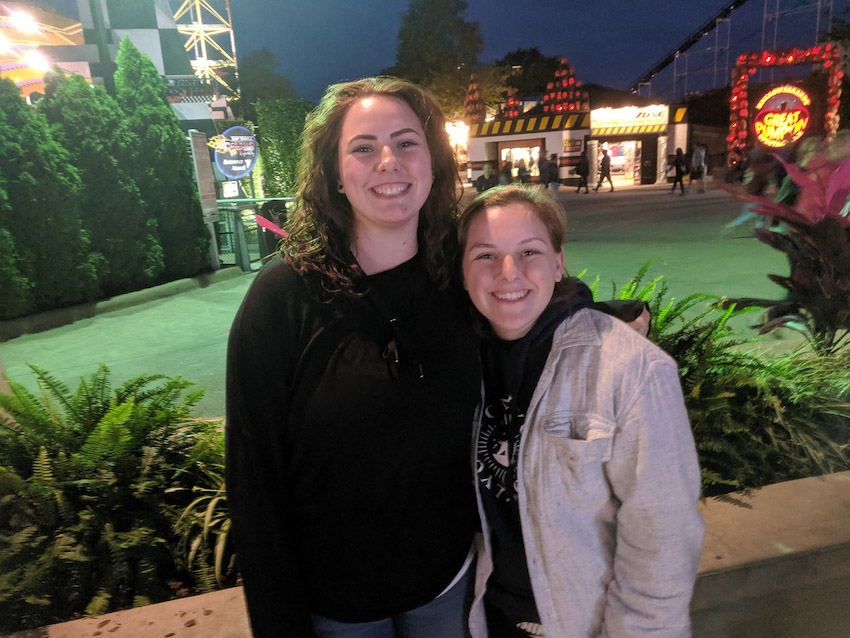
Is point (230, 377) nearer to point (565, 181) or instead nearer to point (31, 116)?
point (31, 116)

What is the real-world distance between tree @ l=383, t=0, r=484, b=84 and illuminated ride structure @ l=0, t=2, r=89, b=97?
77.0 feet

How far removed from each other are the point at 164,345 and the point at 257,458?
5.66 meters

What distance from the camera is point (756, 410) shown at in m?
3.33

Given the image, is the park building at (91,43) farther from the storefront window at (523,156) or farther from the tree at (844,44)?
the tree at (844,44)

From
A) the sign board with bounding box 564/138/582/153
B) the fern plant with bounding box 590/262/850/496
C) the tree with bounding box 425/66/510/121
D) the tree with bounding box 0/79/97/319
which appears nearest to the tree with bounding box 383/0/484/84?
the tree with bounding box 425/66/510/121

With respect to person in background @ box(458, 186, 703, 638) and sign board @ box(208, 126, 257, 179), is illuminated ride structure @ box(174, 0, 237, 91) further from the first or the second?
person in background @ box(458, 186, 703, 638)

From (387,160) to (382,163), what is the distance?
0.02 metres

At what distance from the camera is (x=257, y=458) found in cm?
143

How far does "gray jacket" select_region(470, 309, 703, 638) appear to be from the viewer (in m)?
1.36

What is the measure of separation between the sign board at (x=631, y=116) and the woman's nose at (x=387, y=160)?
2795 cm

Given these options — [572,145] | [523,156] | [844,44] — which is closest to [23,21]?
[572,145]

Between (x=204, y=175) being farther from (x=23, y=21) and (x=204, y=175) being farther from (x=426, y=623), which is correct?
(x=426, y=623)

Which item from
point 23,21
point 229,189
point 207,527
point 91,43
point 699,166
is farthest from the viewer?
point 699,166

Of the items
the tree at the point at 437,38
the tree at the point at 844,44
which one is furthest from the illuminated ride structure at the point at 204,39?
the tree at the point at 844,44
